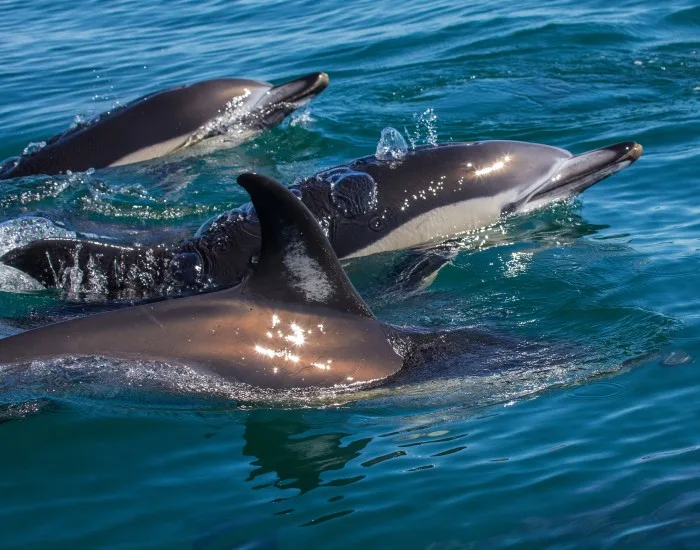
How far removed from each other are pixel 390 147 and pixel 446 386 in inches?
161

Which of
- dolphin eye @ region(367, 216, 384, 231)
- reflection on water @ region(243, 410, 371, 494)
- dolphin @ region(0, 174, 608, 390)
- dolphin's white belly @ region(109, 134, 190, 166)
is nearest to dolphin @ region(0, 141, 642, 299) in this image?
dolphin eye @ region(367, 216, 384, 231)

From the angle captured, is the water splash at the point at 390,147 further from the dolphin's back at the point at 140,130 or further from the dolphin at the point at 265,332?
the dolphin at the point at 265,332

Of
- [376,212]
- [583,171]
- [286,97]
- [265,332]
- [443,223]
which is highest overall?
[286,97]

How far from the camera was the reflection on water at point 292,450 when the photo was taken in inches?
248

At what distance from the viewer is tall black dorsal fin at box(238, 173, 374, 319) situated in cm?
646

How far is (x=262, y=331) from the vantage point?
6930 millimetres

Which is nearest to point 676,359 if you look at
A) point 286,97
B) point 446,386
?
point 446,386

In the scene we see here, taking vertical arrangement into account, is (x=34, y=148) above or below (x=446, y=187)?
above

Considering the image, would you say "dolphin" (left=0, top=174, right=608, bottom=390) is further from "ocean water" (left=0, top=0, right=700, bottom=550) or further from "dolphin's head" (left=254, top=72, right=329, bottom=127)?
"dolphin's head" (left=254, top=72, right=329, bottom=127)

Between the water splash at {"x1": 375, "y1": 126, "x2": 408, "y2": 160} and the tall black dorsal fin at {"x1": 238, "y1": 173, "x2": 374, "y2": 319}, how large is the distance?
12.6 feet

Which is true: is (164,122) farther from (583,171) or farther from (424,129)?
(583,171)

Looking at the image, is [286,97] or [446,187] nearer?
[446,187]

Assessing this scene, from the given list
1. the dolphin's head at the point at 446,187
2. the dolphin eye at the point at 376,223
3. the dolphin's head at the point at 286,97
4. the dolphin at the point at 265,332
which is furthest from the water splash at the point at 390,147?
the dolphin at the point at 265,332

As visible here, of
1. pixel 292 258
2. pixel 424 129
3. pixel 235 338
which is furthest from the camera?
pixel 424 129
